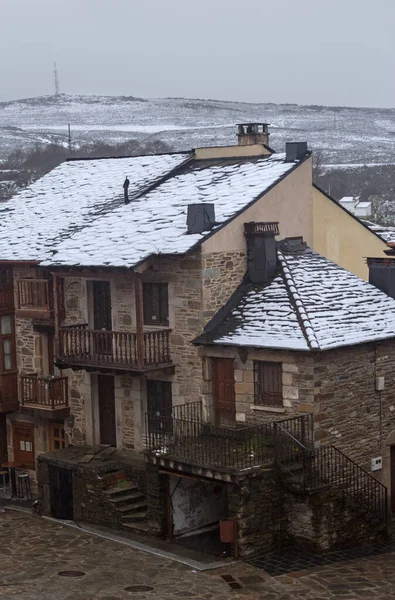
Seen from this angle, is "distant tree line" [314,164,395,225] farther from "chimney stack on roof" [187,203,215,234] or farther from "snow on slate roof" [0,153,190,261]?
"chimney stack on roof" [187,203,215,234]

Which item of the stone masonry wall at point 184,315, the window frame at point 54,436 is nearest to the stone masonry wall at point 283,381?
the stone masonry wall at point 184,315

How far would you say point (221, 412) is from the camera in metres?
27.3

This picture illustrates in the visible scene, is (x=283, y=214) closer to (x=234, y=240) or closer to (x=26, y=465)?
(x=234, y=240)

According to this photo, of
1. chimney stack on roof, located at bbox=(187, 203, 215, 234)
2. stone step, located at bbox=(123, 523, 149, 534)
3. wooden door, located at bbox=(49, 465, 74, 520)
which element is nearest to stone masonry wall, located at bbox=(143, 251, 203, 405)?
chimney stack on roof, located at bbox=(187, 203, 215, 234)

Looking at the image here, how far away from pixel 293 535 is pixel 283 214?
8.97 metres

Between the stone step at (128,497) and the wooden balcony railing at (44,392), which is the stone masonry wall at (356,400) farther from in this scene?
the wooden balcony railing at (44,392)

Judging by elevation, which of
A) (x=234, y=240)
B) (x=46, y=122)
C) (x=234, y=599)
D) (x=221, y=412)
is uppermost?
(x=46, y=122)

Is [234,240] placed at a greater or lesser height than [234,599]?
greater

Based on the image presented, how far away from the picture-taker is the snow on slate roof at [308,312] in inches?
1007

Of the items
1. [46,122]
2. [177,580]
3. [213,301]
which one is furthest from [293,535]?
[46,122]

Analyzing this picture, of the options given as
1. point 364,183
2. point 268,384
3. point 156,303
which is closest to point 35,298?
point 156,303

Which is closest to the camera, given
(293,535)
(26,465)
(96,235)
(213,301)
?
(293,535)

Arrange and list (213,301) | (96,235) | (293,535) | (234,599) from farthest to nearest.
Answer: (96,235) → (213,301) → (293,535) → (234,599)

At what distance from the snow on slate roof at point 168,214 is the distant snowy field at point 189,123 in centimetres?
7301
